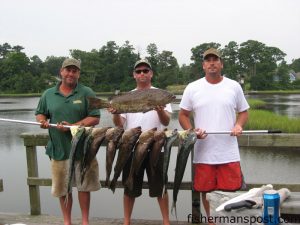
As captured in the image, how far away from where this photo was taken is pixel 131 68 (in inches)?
3551

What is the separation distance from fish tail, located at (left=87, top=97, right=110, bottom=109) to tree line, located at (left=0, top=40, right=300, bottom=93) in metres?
78.7

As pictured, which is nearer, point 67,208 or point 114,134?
point 114,134

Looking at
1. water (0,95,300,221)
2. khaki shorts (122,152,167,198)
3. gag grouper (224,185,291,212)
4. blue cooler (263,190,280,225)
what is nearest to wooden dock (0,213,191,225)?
khaki shorts (122,152,167,198)

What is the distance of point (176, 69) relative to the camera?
282 ft

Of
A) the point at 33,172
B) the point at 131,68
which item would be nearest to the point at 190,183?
the point at 33,172

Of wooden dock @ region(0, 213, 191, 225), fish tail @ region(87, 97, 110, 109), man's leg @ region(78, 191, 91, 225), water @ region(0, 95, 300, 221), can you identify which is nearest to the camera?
fish tail @ region(87, 97, 110, 109)

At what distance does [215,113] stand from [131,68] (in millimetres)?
86695

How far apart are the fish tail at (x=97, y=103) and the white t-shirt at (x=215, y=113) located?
2.67 feet

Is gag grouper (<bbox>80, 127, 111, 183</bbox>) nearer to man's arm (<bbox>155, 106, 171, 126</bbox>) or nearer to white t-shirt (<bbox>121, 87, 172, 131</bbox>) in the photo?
white t-shirt (<bbox>121, 87, 172, 131</bbox>)

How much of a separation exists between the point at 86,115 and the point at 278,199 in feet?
7.51

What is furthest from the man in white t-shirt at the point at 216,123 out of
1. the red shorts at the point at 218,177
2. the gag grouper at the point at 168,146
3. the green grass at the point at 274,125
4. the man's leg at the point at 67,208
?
the green grass at the point at 274,125

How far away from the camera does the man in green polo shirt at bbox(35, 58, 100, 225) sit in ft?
14.7

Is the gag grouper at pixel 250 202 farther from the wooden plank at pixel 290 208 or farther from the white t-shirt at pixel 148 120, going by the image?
the white t-shirt at pixel 148 120

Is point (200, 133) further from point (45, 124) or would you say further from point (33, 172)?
point (33, 172)
